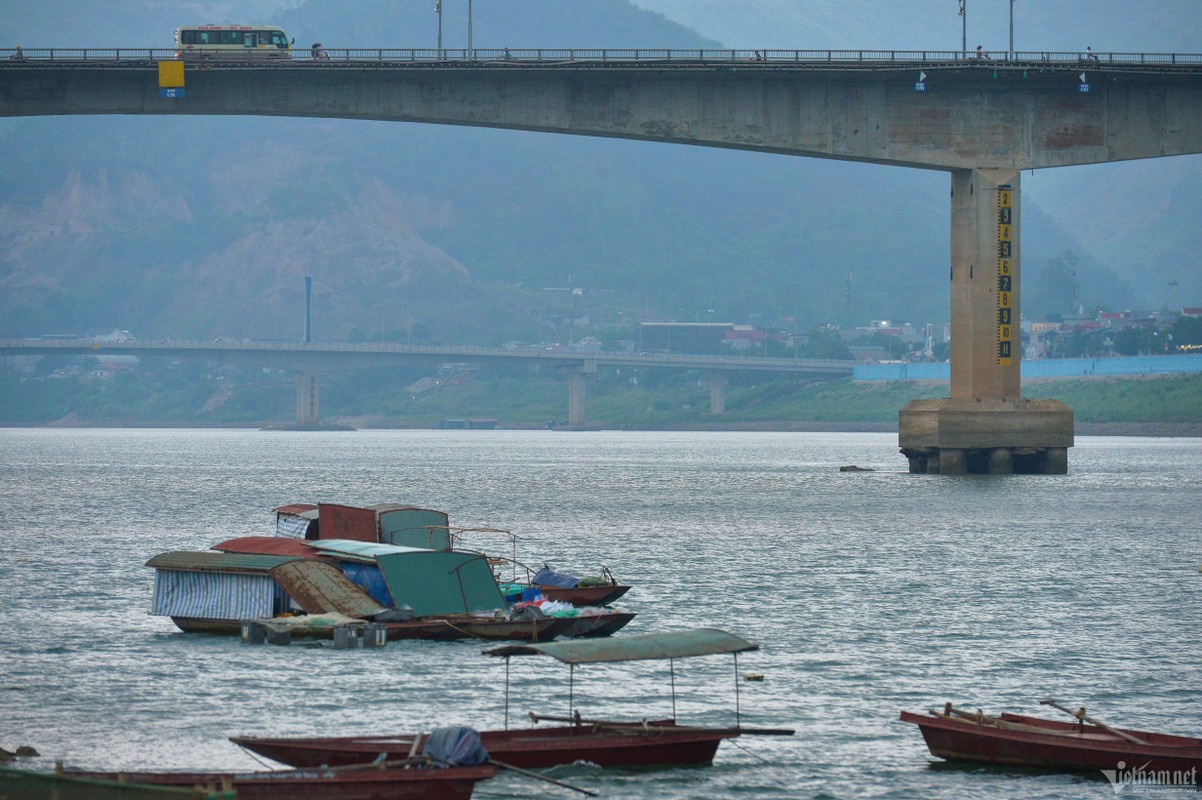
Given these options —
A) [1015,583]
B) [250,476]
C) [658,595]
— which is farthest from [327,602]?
[250,476]

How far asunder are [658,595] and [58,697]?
789 inches

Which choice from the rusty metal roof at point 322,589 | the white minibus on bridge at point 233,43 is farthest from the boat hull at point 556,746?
the white minibus on bridge at point 233,43

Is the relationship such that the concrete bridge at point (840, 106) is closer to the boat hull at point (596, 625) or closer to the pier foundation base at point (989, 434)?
the pier foundation base at point (989, 434)

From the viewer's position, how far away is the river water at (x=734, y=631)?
94.9 ft

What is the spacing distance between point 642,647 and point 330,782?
25.0 ft

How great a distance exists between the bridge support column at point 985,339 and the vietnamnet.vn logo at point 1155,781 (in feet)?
225

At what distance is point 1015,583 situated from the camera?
53031 mm

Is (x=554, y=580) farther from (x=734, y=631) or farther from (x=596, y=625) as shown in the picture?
(x=734, y=631)

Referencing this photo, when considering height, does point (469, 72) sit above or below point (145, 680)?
above

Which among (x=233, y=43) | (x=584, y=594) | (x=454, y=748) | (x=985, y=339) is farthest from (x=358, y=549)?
(x=985, y=339)

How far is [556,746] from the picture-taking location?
26.6 m

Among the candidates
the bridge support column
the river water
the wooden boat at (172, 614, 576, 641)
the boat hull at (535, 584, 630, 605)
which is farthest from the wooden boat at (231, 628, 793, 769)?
the bridge support column

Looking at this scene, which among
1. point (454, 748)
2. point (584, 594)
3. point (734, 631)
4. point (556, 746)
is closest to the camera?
point (454, 748)

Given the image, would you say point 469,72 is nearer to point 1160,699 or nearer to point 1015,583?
point 1015,583
